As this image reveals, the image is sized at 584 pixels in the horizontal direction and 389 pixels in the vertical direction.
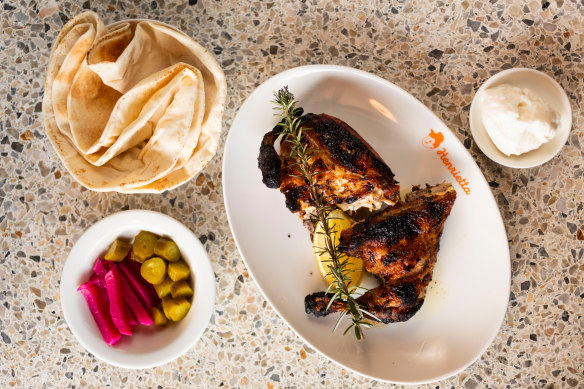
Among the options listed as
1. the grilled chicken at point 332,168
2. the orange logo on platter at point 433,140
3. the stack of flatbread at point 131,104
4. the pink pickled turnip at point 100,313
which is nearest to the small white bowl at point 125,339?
the pink pickled turnip at point 100,313

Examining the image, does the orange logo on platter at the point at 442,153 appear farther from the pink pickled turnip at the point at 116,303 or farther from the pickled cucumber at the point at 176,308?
the pink pickled turnip at the point at 116,303

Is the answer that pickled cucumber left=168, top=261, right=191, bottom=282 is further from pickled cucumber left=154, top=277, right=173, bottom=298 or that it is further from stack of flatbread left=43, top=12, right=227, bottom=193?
stack of flatbread left=43, top=12, right=227, bottom=193

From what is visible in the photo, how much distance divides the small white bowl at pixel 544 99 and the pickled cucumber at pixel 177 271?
1006 mm

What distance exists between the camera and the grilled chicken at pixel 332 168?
4.89 feet

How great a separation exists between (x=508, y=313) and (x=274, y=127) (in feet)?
3.34

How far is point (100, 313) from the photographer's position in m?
1.59

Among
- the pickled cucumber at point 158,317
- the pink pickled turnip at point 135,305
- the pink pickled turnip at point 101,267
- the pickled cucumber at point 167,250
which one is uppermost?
the pickled cucumber at point 167,250

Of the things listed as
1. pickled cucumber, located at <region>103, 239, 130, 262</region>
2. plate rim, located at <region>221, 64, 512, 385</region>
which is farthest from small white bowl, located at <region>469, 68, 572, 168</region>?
pickled cucumber, located at <region>103, 239, 130, 262</region>

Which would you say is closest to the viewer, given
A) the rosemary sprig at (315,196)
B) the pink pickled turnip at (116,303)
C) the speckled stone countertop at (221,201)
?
the rosemary sprig at (315,196)

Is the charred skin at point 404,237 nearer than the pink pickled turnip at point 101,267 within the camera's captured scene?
Yes

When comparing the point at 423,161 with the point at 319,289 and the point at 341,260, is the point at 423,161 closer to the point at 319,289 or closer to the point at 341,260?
the point at 341,260

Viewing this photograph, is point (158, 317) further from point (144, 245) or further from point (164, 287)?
point (144, 245)

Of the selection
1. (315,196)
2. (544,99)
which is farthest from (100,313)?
(544,99)

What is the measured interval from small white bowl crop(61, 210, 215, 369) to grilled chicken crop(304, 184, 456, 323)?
0.37m
